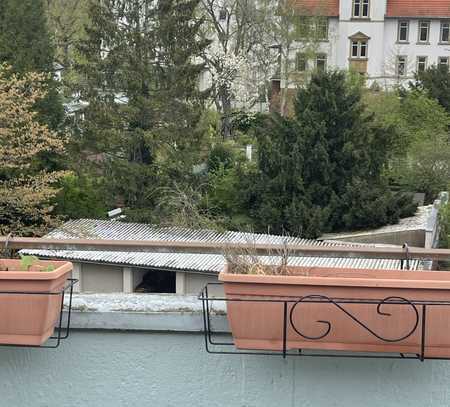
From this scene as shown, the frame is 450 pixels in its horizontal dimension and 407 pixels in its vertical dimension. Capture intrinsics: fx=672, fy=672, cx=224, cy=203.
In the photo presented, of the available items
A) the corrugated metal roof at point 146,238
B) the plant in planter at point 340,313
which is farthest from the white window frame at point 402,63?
the plant in planter at point 340,313

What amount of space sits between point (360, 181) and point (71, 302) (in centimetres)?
1920

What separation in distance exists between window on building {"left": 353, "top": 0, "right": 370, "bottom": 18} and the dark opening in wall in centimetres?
2927

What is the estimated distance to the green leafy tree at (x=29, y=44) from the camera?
2170cm

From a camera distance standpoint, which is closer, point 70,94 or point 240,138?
point 70,94

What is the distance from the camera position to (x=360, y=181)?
21156mm

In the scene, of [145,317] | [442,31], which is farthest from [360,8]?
[145,317]

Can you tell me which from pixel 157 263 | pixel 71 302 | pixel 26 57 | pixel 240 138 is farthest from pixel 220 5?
pixel 71 302

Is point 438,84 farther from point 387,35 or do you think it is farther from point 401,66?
point 387,35

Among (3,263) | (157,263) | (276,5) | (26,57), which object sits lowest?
(157,263)

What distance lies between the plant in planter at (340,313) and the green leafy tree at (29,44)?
20.2 metres

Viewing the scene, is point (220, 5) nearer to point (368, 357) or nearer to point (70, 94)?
point (70, 94)

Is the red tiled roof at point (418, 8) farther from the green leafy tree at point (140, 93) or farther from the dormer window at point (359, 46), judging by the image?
the green leafy tree at point (140, 93)

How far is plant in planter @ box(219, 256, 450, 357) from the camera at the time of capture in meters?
2.18

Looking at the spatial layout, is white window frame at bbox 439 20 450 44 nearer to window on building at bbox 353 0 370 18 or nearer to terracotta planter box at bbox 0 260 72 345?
window on building at bbox 353 0 370 18
